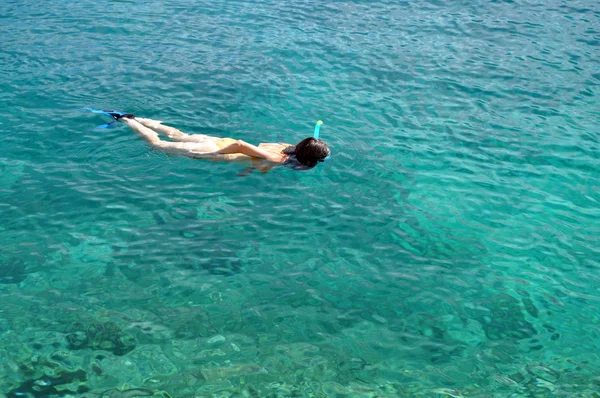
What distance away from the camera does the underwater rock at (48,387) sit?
6758 mm

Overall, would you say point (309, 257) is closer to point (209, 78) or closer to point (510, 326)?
point (510, 326)

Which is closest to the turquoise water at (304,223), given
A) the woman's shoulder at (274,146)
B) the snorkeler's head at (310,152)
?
the snorkeler's head at (310,152)

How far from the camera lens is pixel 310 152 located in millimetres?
10188

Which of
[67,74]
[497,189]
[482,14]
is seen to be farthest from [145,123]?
[482,14]

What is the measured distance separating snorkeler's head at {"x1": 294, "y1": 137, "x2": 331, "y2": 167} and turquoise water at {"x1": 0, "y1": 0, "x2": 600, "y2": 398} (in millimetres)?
516

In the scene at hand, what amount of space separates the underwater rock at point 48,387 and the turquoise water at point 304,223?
0.08ft

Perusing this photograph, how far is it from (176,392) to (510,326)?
4559 mm

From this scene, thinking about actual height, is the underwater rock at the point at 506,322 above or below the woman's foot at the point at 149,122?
below

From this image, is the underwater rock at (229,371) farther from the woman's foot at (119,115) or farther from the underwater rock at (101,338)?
the woman's foot at (119,115)

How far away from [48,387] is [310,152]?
5500mm

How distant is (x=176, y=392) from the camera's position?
22.6 ft

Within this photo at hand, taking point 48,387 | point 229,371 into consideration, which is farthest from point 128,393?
point 229,371

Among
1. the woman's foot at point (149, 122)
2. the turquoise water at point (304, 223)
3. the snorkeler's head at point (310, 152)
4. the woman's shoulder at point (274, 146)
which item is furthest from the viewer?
the woman's foot at point (149, 122)

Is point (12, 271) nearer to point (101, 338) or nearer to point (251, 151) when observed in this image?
point (101, 338)
